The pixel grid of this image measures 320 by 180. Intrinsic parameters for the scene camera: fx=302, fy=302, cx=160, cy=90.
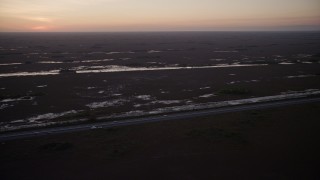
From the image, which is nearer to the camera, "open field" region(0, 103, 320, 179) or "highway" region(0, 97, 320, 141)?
"open field" region(0, 103, 320, 179)

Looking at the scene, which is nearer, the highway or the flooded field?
the highway

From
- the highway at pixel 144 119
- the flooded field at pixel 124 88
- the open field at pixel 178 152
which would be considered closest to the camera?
the open field at pixel 178 152

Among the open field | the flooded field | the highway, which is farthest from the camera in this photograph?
the flooded field

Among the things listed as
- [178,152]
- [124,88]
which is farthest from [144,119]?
[124,88]

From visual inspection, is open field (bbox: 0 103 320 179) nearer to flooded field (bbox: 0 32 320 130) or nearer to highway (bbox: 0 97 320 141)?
highway (bbox: 0 97 320 141)

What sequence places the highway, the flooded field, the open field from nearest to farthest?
the open field < the highway < the flooded field

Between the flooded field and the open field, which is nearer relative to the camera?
the open field

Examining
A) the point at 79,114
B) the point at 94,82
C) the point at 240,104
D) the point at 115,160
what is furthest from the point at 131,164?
the point at 94,82

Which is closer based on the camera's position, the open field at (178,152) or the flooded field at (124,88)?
the open field at (178,152)

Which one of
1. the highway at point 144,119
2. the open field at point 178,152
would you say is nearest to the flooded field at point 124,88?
the highway at point 144,119

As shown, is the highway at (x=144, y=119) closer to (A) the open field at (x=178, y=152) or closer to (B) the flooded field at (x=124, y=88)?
(A) the open field at (x=178, y=152)

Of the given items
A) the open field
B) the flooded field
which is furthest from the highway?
the flooded field
